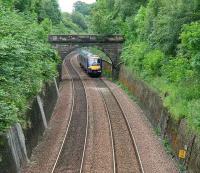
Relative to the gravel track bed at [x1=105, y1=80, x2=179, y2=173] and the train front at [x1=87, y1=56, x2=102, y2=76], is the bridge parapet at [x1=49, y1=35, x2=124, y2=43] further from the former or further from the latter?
the gravel track bed at [x1=105, y1=80, x2=179, y2=173]

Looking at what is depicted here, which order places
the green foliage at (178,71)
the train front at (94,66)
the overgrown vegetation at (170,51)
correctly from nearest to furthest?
the overgrown vegetation at (170,51) → the green foliage at (178,71) → the train front at (94,66)

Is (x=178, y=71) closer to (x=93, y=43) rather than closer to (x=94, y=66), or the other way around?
(x=93, y=43)

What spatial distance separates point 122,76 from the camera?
4862 cm

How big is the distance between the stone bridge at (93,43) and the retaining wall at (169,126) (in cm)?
1119

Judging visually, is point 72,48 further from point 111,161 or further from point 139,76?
point 111,161

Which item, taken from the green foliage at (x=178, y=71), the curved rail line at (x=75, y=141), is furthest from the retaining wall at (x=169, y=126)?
the curved rail line at (x=75, y=141)

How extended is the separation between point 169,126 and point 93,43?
27506 millimetres

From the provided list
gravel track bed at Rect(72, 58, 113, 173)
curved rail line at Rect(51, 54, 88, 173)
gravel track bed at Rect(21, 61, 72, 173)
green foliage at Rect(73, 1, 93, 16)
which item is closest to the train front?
curved rail line at Rect(51, 54, 88, 173)

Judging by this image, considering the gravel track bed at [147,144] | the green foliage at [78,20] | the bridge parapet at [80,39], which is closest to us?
the gravel track bed at [147,144]

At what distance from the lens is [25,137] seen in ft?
73.4

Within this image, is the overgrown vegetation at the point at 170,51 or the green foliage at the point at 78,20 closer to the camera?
the overgrown vegetation at the point at 170,51

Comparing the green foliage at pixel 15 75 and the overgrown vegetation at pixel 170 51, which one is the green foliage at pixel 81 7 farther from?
the green foliage at pixel 15 75

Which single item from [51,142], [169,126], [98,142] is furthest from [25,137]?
[169,126]

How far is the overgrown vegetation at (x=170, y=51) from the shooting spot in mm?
24234
